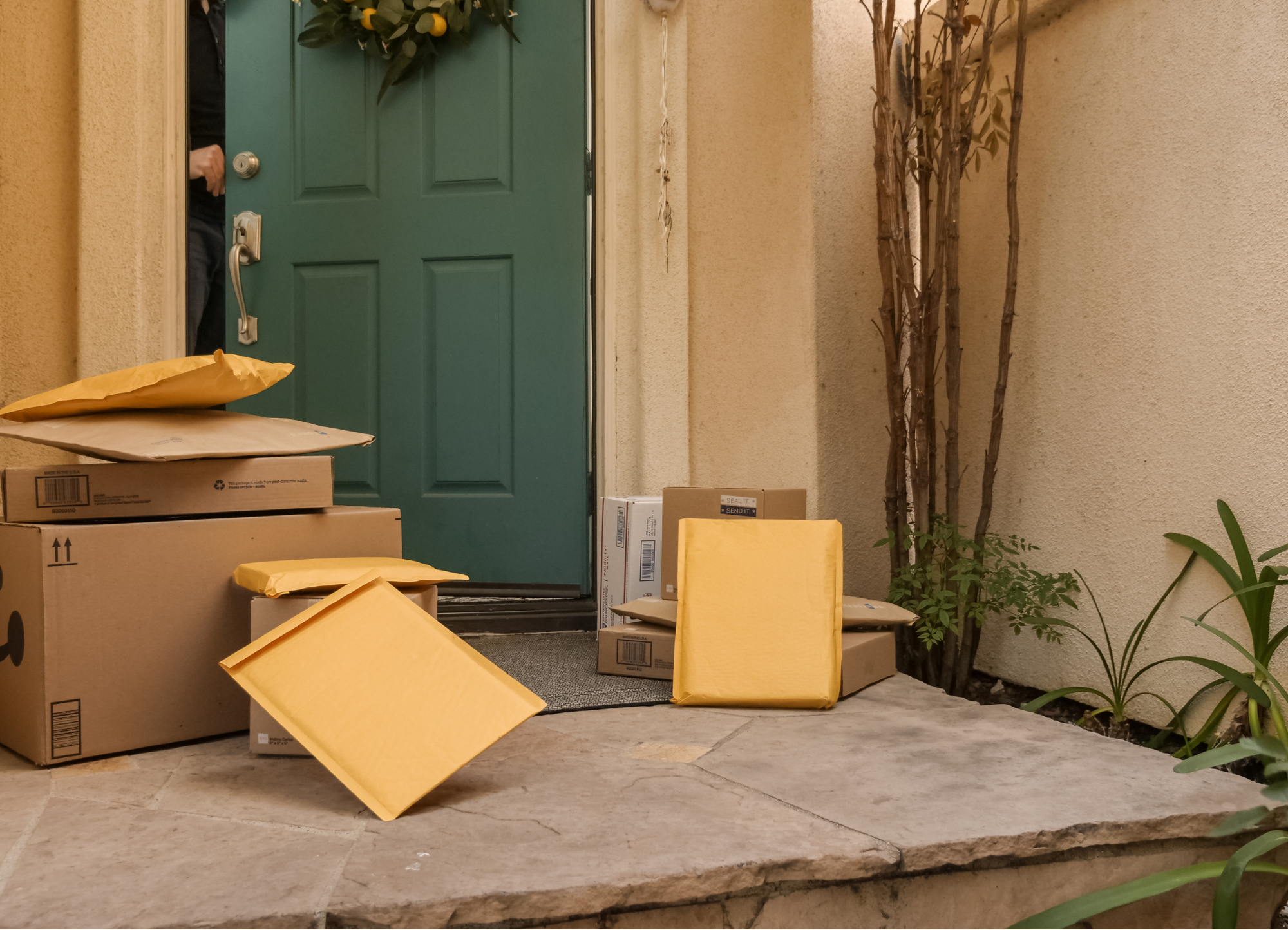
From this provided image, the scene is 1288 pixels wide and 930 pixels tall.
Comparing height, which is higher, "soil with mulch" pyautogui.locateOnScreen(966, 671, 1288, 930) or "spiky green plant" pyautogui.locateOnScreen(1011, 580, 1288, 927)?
"spiky green plant" pyautogui.locateOnScreen(1011, 580, 1288, 927)

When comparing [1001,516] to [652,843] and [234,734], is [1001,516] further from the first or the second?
[234,734]

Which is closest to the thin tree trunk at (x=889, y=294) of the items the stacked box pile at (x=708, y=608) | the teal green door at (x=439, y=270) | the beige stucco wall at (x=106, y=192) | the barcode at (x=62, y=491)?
the stacked box pile at (x=708, y=608)

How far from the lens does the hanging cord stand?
2.38 m

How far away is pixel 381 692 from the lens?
1139mm

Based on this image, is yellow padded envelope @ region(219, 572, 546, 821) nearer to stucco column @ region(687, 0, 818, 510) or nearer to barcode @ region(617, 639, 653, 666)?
barcode @ region(617, 639, 653, 666)

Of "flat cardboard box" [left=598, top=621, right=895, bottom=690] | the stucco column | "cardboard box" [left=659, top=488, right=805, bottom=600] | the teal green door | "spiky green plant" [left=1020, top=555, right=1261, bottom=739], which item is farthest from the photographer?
the teal green door

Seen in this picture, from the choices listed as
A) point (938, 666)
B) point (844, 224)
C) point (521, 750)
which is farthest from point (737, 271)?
point (521, 750)

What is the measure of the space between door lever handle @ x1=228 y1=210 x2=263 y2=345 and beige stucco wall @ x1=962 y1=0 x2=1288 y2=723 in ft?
6.37

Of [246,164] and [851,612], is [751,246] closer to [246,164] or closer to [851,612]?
[851,612]

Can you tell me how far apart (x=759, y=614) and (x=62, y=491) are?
1.12 m

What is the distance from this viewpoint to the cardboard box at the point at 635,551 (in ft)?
6.73

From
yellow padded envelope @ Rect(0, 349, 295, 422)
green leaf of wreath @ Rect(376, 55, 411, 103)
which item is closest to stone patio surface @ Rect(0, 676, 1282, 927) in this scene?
yellow padded envelope @ Rect(0, 349, 295, 422)

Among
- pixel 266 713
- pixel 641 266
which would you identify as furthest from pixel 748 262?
pixel 266 713

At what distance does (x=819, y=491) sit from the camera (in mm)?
2121
